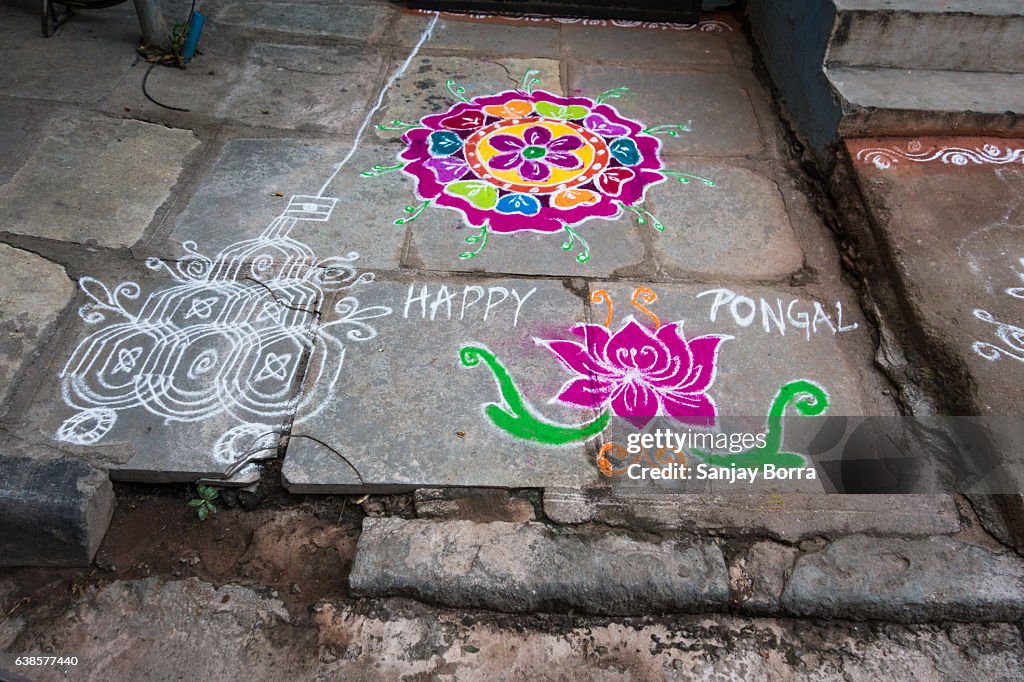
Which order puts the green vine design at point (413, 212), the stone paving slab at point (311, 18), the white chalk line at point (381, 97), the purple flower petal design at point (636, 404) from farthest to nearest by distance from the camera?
the stone paving slab at point (311, 18) → the white chalk line at point (381, 97) → the green vine design at point (413, 212) → the purple flower petal design at point (636, 404)

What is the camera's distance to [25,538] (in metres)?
Result: 1.65

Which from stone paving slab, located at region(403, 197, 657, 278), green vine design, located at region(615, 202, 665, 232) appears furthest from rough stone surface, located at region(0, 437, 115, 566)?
green vine design, located at region(615, 202, 665, 232)

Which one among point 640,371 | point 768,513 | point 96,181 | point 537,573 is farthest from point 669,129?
point 96,181

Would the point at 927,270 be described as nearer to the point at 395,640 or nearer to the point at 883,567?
the point at 883,567

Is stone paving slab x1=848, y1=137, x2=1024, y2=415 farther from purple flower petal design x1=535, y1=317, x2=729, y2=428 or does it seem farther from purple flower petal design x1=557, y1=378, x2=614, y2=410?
purple flower petal design x1=557, y1=378, x2=614, y2=410

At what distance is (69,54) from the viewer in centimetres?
344

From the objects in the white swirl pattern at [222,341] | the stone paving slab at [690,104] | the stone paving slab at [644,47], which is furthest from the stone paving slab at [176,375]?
the stone paving slab at [644,47]

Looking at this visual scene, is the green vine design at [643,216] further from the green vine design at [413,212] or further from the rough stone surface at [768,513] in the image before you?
the rough stone surface at [768,513]

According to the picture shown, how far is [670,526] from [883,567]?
497mm

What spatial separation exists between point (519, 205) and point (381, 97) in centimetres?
110

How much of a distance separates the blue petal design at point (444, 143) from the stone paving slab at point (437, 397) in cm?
89

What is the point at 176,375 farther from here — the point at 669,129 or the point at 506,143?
the point at 669,129

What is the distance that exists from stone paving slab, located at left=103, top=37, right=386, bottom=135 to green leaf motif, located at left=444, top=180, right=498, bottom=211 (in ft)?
2.15

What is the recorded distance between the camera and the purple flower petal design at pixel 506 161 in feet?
9.73
